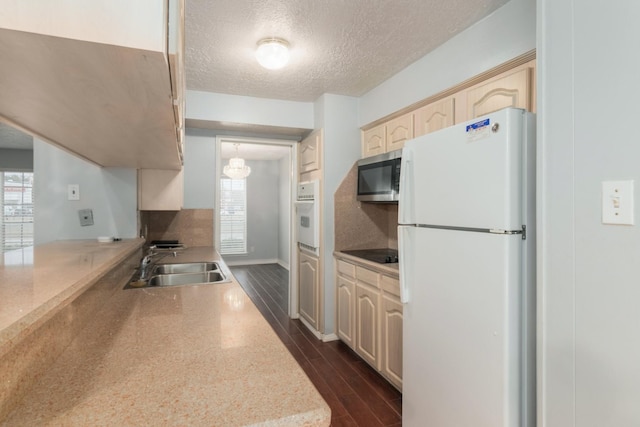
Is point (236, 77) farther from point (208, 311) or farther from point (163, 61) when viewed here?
point (163, 61)

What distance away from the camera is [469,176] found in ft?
4.84

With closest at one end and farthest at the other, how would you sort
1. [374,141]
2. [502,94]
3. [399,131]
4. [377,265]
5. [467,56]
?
[502,94], [467,56], [377,265], [399,131], [374,141]

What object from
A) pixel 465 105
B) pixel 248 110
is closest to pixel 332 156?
pixel 248 110

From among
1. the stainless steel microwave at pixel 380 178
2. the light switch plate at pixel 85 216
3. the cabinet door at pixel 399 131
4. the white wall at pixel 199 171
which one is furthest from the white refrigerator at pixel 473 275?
the white wall at pixel 199 171

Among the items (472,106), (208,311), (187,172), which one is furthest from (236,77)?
(208,311)

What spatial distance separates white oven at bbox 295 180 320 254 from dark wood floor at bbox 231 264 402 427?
884mm

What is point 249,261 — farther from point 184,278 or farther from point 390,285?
point 390,285

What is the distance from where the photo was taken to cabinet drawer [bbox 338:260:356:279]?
286 centimetres

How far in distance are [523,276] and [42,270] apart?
1.72m

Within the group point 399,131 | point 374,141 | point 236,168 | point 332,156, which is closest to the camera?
point 399,131

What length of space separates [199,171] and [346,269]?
185 centimetres

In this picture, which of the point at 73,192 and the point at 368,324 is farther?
the point at 368,324

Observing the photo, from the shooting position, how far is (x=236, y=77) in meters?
2.79

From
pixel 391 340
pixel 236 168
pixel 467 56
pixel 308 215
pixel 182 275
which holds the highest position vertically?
pixel 467 56
